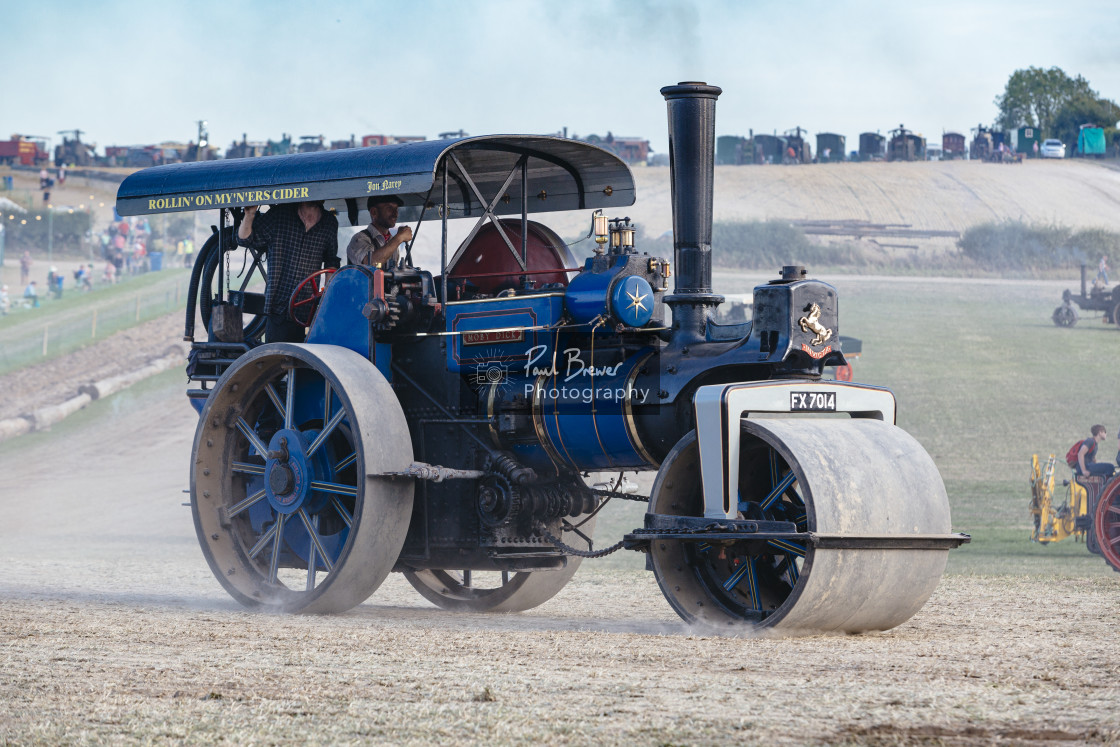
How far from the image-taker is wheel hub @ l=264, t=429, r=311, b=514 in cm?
912

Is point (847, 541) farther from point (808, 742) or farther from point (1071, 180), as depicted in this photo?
point (1071, 180)

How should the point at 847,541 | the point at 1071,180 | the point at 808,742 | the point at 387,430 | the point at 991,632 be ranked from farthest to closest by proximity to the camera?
the point at 1071,180
the point at 387,430
the point at 991,632
the point at 847,541
the point at 808,742

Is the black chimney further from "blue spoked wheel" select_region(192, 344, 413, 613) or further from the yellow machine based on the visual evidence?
the yellow machine

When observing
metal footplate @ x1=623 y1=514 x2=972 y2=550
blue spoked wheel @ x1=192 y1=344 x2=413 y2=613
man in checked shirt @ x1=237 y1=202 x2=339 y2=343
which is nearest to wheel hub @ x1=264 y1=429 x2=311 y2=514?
blue spoked wheel @ x1=192 y1=344 x2=413 y2=613

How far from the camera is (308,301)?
32.0 ft

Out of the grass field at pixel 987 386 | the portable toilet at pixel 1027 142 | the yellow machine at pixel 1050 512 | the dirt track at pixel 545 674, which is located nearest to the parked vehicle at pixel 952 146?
the portable toilet at pixel 1027 142

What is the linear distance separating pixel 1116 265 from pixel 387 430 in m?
38.3

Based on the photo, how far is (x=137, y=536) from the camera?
19.9 meters

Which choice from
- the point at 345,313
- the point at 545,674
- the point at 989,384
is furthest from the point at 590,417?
the point at 989,384

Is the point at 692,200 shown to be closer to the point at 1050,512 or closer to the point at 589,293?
the point at 589,293

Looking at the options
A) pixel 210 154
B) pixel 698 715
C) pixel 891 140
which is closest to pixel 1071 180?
pixel 891 140

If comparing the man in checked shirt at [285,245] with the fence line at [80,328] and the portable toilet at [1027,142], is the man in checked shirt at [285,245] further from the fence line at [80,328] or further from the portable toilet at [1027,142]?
the portable toilet at [1027,142]

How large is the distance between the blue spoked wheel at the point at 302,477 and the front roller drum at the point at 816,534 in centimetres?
173

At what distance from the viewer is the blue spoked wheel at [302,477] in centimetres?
862
